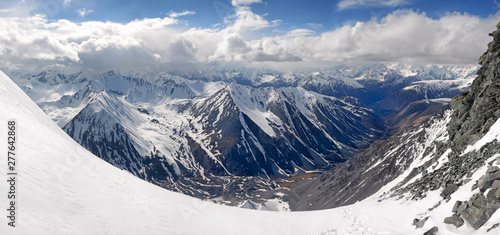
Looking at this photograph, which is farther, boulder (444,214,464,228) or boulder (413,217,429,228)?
boulder (413,217,429,228)

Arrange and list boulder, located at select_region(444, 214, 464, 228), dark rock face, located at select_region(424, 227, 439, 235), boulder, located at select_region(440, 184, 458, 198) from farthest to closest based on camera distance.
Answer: boulder, located at select_region(440, 184, 458, 198), dark rock face, located at select_region(424, 227, 439, 235), boulder, located at select_region(444, 214, 464, 228)

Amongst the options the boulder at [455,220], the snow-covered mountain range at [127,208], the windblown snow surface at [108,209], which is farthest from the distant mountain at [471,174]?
the windblown snow surface at [108,209]

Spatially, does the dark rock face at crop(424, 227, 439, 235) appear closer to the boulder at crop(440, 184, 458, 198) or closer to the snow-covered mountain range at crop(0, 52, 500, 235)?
the snow-covered mountain range at crop(0, 52, 500, 235)

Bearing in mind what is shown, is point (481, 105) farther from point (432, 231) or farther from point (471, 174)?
point (432, 231)

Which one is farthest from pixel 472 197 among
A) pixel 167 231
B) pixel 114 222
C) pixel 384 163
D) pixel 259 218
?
pixel 384 163

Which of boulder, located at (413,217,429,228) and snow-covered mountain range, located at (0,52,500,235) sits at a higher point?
snow-covered mountain range, located at (0,52,500,235)

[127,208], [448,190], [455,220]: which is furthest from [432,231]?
[127,208]

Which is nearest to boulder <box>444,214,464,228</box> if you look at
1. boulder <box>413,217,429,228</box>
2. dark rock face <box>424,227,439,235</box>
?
dark rock face <box>424,227,439,235</box>

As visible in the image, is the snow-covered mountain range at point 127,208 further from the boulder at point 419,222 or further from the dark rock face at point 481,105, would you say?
the dark rock face at point 481,105

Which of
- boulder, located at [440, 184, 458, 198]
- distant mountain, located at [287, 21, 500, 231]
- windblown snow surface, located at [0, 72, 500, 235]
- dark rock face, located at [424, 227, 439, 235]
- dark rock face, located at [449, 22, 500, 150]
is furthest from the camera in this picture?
dark rock face, located at [449, 22, 500, 150]
